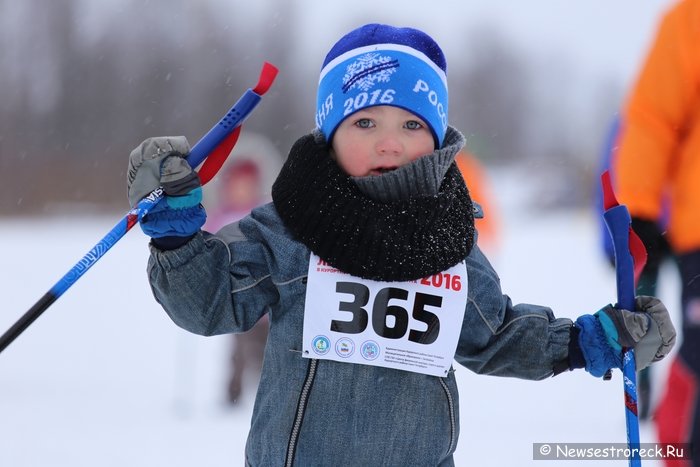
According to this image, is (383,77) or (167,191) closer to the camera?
(167,191)

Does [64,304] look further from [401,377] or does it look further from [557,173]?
[557,173]

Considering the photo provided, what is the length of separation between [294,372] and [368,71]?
808 mm

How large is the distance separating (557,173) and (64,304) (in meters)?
30.5

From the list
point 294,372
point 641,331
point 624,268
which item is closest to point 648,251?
point 624,268

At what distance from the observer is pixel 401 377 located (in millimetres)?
2197

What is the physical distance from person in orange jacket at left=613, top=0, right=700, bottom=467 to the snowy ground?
103 centimetres

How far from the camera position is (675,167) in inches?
138

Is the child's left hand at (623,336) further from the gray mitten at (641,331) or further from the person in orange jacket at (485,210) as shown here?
the person in orange jacket at (485,210)

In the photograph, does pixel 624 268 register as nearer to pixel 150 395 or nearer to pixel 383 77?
pixel 383 77

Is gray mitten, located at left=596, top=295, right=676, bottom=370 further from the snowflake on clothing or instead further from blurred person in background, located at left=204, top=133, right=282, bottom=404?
blurred person in background, located at left=204, top=133, right=282, bottom=404

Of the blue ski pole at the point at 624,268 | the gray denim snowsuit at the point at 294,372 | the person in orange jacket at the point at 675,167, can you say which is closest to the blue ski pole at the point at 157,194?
the gray denim snowsuit at the point at 294,372

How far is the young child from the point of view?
2.15 meters

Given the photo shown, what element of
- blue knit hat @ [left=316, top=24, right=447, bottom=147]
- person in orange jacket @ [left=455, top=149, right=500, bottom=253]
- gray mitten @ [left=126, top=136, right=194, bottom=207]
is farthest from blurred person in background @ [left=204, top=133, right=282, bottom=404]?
gray mitten @ [left=126, top=136, right=194, bottom=207]

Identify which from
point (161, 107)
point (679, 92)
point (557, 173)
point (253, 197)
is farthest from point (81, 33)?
point (679, 92)
